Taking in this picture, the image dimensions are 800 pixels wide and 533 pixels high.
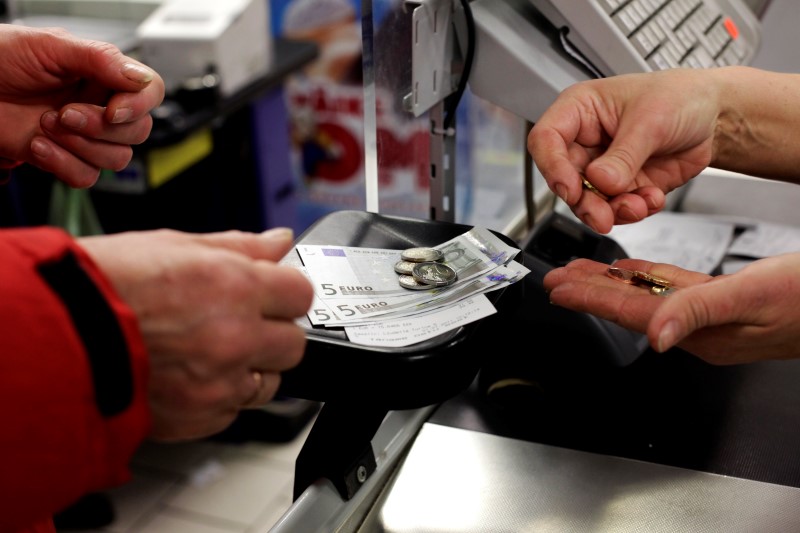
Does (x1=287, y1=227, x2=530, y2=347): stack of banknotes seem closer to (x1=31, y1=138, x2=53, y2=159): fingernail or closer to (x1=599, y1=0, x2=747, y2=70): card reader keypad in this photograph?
(x1=31, y1=138, x2=53, y2=159): fingernail

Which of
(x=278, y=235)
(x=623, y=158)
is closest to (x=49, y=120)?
(x=278, y=235)

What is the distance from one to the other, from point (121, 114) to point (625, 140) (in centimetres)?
62

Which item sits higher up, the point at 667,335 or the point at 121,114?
the point at 121,114

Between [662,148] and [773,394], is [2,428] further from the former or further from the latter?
[773,394]

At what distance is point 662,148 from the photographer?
1.11m

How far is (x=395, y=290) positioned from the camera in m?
0.94

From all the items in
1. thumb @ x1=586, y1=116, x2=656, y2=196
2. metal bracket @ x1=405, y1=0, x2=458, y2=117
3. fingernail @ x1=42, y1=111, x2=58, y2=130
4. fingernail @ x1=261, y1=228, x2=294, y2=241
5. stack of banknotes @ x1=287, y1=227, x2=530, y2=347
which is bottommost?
stack of banknotes @ x1=287, y1=227, x2=530, y2=347

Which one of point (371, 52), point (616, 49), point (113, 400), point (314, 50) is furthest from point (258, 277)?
point (314, 50)

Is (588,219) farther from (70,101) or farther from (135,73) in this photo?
(70,101)

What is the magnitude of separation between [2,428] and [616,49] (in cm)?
99

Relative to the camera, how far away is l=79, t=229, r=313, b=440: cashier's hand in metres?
0.61

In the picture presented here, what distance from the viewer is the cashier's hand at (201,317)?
0.61m

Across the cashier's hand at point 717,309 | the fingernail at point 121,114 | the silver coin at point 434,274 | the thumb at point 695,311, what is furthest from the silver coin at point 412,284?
the fingernail at point 121,114

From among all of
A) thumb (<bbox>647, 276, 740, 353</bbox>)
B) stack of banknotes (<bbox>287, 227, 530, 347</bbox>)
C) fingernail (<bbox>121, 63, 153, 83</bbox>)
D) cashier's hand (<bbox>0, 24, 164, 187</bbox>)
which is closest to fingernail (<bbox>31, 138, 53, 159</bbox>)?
cashier's hand (<bbox>0, 24, 164, 187</bbox>)
